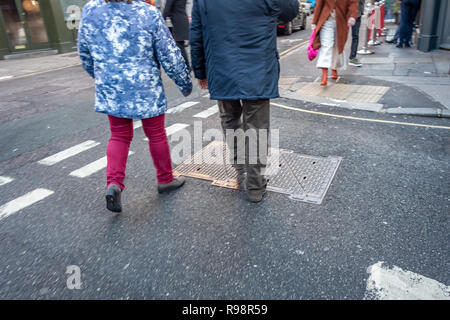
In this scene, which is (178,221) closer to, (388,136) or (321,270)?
(321,270)

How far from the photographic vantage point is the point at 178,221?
2.98m

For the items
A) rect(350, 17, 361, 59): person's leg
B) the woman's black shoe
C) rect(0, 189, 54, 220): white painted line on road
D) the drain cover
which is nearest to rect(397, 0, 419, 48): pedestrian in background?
rect(350, 17, 361, 59): person's leg

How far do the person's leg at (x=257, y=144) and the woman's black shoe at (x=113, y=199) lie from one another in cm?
109

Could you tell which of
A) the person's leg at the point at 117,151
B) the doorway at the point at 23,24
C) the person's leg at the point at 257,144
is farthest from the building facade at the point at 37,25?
the person's leg at the point at 257,144

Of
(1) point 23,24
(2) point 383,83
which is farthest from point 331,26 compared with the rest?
(1) point 23,24

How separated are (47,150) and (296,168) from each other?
120 inches

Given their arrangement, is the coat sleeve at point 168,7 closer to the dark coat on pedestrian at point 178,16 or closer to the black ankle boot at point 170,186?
the dark coat on pedestrian at point 178,16

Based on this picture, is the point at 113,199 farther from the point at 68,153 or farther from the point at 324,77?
the point at 324,77

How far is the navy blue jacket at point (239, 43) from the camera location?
108 inches

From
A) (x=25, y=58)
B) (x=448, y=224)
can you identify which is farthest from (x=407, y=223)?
(x=25, y=58)

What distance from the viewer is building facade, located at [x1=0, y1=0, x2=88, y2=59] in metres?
14.5

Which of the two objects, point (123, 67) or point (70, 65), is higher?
point (123, 67)
